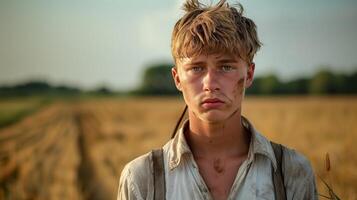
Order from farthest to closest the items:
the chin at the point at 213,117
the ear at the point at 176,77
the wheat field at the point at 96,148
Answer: the wheat field at the point at 96,148 < the ear at the point at 176,77 < the chin at the point at 213,117

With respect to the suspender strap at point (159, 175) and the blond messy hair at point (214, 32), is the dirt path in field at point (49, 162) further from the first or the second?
the blond messy hair at point (214, 32)

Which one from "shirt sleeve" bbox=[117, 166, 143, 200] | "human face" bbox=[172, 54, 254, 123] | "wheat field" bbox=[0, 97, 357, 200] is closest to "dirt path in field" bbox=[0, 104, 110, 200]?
"wheat field" bbox=[0, 97, 357, 200]

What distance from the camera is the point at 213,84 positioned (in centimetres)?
327

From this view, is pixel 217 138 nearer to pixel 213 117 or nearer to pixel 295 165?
pixel 213 117

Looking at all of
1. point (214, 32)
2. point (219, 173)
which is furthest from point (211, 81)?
point (219, 173)

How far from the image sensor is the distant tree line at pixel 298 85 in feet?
169

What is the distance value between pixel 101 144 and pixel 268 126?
5.81 meters

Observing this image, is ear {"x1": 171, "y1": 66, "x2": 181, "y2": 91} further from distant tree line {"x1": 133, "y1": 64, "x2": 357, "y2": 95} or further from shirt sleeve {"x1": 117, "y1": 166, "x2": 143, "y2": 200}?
distant tree line {"x1": 133, "y1": 64, "x2": 357, "y2": 95}

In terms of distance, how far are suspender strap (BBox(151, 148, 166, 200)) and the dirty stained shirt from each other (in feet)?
0.07

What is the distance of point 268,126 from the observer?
23.0 metres

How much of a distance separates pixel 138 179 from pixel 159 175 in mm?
105

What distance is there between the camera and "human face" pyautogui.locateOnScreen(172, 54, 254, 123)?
3285 mm

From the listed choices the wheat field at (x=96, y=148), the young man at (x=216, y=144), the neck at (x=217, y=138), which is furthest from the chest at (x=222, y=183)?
the wheat field at (x=96, y=148)

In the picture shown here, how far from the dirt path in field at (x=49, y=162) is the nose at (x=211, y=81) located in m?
6.94
